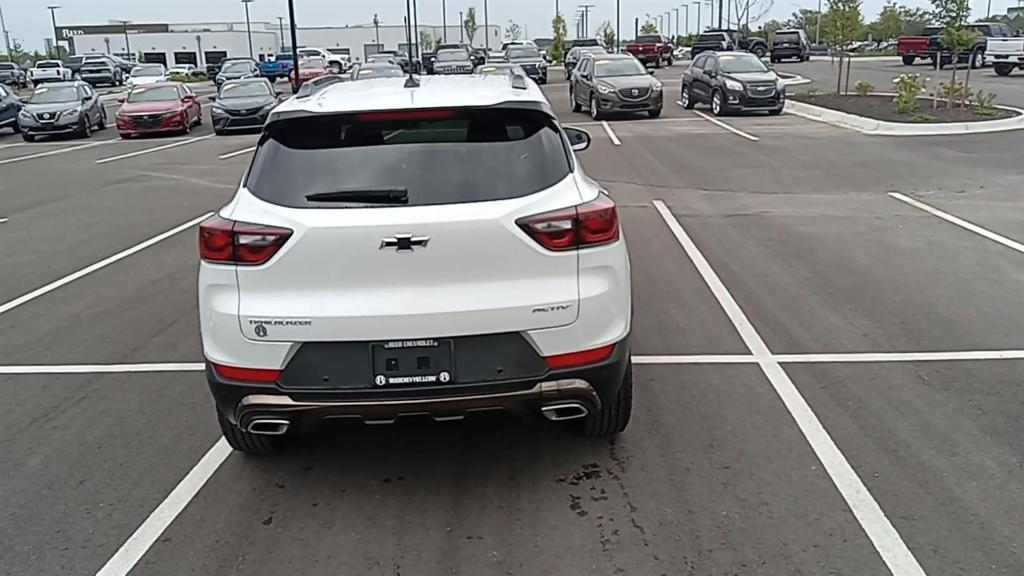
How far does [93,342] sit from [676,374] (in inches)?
167

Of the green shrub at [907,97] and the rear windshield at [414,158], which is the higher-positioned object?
the rear windshield at [414,158]

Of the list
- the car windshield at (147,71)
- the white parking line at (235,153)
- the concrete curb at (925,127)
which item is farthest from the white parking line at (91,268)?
the car windshield at (147,71)

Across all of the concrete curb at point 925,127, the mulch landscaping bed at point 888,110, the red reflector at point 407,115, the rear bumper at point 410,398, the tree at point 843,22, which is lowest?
the concrete curb at point 925,127

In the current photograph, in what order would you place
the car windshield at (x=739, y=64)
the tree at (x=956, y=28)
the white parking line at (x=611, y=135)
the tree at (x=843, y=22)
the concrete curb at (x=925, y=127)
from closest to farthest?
the concrete curb at (x=925, y=127), the white parking line at (x=611, y=135), the tree at (x=956, y=28), the car windshield at (x=739, y=64), the tree at (x=843, y=22)

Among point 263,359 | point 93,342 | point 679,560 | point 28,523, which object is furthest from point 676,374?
point 93,342

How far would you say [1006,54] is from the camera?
1358 inches

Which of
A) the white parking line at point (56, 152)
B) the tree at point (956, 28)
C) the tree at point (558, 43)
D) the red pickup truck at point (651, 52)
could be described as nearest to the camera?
the white parking line at point (56, 152)

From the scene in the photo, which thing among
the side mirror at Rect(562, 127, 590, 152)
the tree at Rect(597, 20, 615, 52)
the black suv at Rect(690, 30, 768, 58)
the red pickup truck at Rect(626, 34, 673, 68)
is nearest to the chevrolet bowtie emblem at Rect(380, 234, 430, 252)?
the side mirror at Rect(562, 127, 590, 152)

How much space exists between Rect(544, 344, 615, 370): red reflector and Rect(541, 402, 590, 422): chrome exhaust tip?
7.0 inches

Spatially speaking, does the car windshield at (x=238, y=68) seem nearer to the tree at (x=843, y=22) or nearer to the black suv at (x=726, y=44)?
the black suv at (x=726, y=44)

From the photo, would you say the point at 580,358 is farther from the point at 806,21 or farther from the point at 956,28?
the point at 806,21

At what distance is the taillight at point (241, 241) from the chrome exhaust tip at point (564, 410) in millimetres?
1342

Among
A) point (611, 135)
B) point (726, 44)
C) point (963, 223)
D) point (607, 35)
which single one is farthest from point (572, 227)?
point (607, 35)

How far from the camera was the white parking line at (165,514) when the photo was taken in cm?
375
